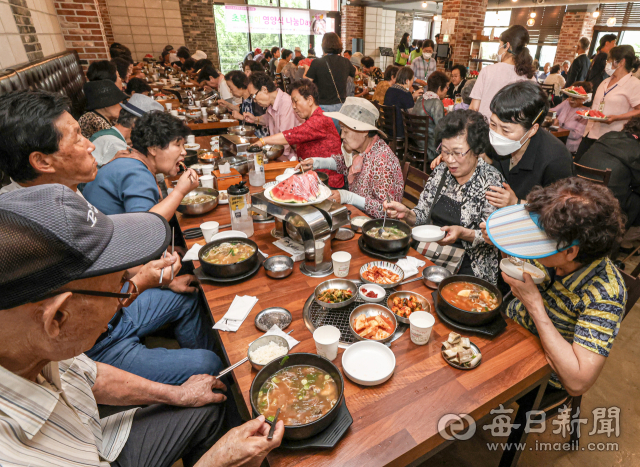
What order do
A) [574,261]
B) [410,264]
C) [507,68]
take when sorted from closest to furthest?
[574,261]
[410,264]
[507,68]

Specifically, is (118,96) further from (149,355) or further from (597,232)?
(597,232)

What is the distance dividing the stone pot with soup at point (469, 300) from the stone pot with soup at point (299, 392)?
64 cm

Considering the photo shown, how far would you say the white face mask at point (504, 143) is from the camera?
2.27 meters

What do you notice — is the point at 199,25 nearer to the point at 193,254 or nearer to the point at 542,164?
the point at 193,254

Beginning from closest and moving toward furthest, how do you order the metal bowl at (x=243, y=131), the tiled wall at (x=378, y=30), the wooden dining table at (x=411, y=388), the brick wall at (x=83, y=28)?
1. the wooden dining table at (x=411, y=388)
2. the metal bowl at (x=243, y=131)
3. the brick wall at (x=83, y=28)
4. the tiled wall at (x=378, y=30)

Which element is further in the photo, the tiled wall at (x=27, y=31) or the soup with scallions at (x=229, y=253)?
the tiled wall at (x=27, y=31)

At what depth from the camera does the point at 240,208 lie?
7.52 feet

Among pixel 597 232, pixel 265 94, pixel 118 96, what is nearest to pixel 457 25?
pixel 265 94

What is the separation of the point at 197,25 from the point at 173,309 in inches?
532

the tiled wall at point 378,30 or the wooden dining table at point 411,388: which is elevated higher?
the tiled wall at point 378,30

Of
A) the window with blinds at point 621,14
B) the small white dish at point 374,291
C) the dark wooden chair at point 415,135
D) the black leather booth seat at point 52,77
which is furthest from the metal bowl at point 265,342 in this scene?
the window with blinds at point 621,14

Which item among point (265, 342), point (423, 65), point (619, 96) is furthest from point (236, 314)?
point (423, 65)

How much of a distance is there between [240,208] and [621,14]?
57.1ft

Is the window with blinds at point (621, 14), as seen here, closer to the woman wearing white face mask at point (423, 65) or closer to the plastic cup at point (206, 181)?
the woman wearing white face mask at point (423, 65)
